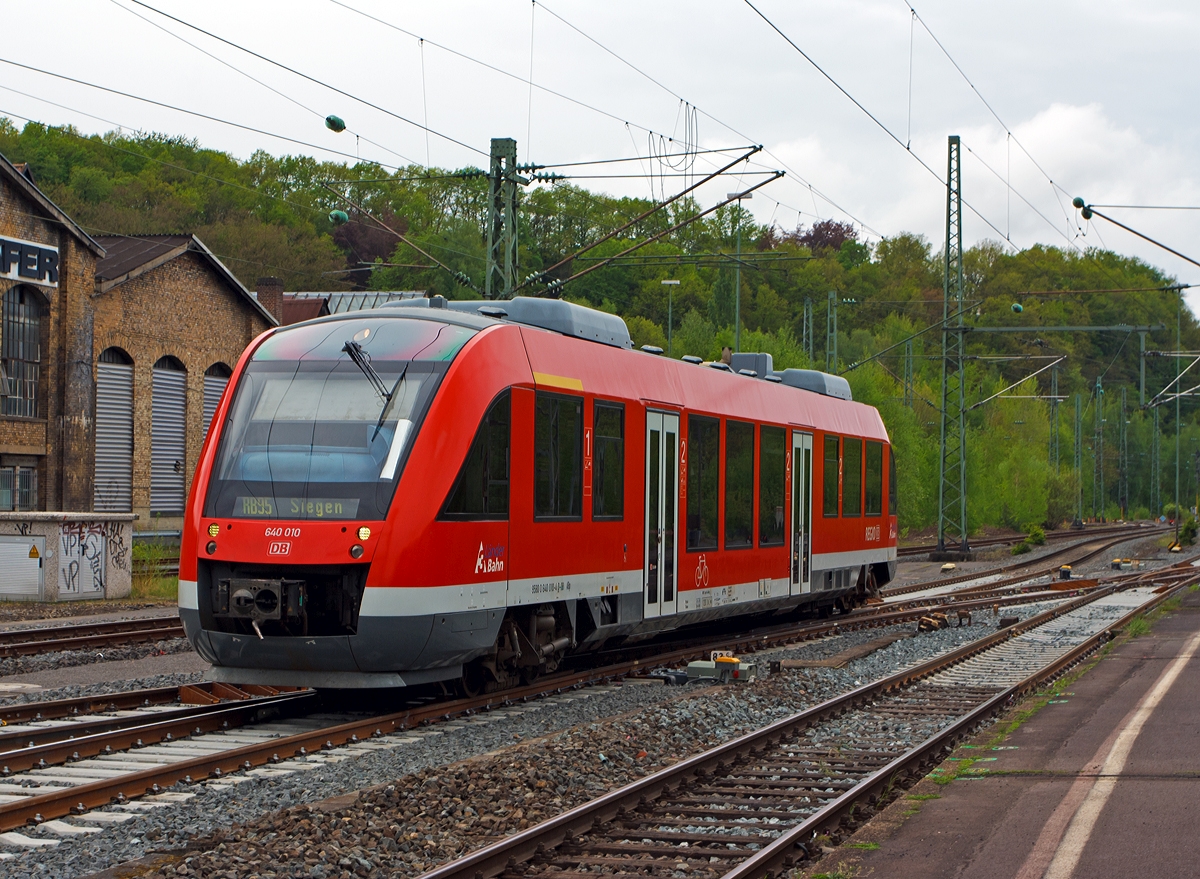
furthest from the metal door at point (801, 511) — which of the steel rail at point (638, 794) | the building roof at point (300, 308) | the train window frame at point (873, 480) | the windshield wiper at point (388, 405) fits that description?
the building roof at point (300, 308)

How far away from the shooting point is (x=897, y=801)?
8.27 metres

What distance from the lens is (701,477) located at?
15898 millimetres

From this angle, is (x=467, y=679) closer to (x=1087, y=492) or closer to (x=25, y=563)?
(x=25, y=563)

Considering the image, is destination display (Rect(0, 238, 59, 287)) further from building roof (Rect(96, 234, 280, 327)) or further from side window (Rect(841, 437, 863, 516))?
side window (Rect(841, 437, 863, 516))

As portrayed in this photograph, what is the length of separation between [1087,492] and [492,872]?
97.5 m

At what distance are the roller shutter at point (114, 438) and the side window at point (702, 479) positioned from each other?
78.7 ft

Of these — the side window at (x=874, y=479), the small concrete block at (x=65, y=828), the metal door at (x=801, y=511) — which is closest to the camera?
the small concrete block at (x=65, y=828)

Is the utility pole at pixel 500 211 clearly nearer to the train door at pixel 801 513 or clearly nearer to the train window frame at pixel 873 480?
the train door at pixel 801 513

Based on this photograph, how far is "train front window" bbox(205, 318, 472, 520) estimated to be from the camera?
10.8m

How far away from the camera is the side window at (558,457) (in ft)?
40.4

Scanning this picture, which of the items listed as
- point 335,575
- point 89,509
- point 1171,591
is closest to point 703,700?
point 335,575

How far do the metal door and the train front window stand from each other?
863 cm

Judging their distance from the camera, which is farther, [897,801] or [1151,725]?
[1151,725]

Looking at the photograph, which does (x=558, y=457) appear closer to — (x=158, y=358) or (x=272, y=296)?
(x=158, y=358)
